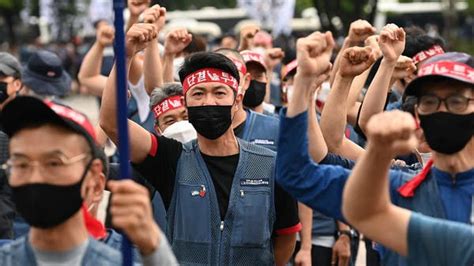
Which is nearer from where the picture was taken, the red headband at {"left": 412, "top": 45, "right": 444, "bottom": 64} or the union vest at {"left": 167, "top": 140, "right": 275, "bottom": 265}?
the union vest at {"left": 167, "top": 140, "right": 275, "bottom": 265}

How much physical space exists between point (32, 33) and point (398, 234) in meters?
51.1

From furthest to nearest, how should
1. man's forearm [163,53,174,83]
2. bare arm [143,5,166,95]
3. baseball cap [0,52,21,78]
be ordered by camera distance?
baseball cap [0,52,21,78] < man's forearm [163,53,174,83] < bare arm [143,5,166,95]

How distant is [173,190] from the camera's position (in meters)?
6.05

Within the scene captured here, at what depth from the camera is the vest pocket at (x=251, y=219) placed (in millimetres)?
6008

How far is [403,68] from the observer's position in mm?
6762

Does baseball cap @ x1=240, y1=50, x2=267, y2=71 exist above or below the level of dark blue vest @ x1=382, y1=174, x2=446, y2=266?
below

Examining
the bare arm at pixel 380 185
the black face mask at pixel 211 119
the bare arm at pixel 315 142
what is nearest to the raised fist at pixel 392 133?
the bare arm at pixel 380 185

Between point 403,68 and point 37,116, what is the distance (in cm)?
311

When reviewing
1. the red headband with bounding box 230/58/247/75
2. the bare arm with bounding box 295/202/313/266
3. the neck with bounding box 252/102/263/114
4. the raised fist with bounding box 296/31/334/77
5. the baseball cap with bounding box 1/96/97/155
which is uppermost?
the raised fist with bounding box 296/31/334/77

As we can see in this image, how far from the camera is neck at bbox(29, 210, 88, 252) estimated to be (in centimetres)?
411

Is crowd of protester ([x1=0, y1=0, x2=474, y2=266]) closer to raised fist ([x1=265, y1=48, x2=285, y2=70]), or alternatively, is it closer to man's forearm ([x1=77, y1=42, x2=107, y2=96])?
man's forearm ([x1=77, y1=42, x2=107, y2=96])

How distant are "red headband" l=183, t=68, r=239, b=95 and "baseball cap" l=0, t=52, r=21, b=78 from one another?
2.50m

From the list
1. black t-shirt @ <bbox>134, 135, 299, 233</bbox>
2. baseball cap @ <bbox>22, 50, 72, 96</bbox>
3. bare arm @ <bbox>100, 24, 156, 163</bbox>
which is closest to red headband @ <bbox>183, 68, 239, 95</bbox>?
black t-shirt @ <bbox>134, 135, 299, 233</bbox>

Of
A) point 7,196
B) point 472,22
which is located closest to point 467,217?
point 7,196
